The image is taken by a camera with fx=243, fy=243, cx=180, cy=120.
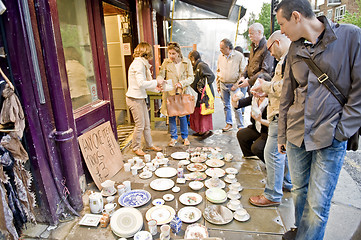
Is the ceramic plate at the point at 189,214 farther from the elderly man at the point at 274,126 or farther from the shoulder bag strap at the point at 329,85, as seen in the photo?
the shoulder bag strap at the point at 329,85

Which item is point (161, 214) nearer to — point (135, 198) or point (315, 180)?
point (135, 198)

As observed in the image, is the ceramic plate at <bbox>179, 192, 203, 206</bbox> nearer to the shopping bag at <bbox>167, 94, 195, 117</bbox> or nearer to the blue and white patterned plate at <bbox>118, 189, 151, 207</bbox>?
the blue and white patterned plate at <bbox>118, 189, 151, 207</bbox>

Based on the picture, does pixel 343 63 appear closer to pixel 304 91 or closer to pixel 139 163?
pixel 304 91

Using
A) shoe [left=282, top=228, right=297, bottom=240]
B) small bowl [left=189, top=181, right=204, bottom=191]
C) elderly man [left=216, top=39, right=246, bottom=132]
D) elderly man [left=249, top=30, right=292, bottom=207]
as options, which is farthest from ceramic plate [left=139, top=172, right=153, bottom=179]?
elderly man [left=216, top=39, right=246, bottom=132]

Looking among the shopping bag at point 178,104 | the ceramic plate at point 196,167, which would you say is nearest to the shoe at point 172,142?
the shopping bag at point 178,104

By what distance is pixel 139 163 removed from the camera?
11.8ft

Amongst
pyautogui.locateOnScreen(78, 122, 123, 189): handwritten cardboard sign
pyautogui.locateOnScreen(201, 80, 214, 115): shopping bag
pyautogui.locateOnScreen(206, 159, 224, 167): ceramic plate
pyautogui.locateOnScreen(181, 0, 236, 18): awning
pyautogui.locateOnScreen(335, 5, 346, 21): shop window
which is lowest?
pyautogui.locateOnScreen(206, 159, 224, 167): ceramic plate

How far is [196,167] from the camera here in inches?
139

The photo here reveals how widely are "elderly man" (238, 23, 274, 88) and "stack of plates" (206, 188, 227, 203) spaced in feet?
5.60

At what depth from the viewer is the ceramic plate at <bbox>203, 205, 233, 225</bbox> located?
2.44m

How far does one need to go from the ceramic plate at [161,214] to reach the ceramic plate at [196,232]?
248 millimetres

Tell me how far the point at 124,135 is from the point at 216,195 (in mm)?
2776

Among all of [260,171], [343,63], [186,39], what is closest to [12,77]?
[343,63]

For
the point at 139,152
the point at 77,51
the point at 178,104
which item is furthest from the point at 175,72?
the point at 77,51
